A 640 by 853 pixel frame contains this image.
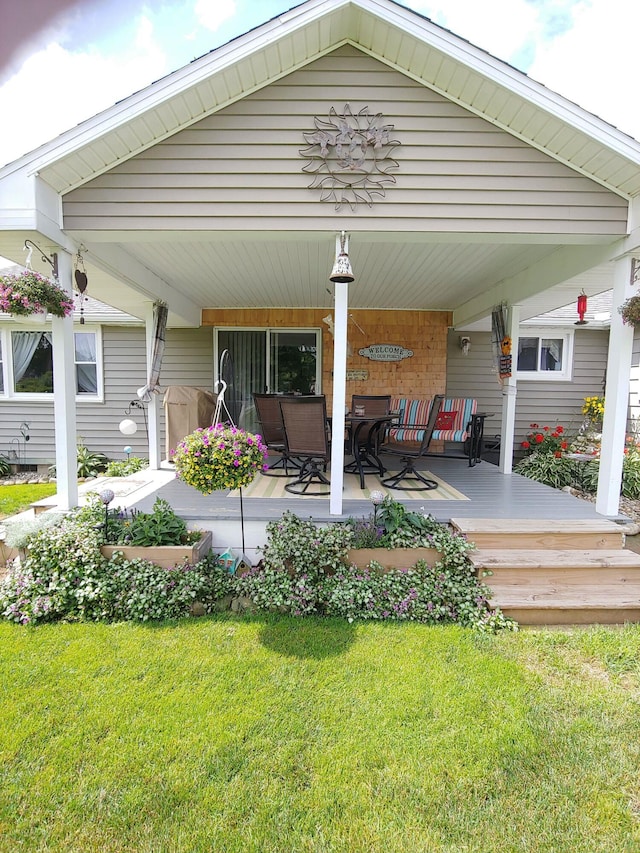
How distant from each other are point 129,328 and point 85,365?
100cm

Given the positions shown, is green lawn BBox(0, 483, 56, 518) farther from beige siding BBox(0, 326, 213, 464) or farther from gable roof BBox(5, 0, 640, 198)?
gable roof BBox(5, 0, 640, 198)

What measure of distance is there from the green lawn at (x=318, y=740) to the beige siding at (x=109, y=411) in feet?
16.3

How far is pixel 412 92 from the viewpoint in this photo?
310cm

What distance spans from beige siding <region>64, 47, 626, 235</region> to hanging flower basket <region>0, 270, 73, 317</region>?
65cm

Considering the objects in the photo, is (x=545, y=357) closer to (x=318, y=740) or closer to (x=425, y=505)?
(x=425, y=505)

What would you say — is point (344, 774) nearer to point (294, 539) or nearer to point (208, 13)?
point (294, 539)

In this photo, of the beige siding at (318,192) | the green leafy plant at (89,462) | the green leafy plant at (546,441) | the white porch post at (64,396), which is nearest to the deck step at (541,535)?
the beige siding at (318,192)

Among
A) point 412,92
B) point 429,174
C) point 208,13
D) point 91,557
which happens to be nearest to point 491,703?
point 91,557

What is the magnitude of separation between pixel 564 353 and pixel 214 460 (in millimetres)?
7008

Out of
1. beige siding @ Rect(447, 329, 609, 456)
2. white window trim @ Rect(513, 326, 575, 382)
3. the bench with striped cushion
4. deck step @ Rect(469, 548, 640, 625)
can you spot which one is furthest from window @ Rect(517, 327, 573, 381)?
deck step @ Rect(469, 548, 640, 625)

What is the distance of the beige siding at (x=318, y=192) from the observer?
10.2 ft

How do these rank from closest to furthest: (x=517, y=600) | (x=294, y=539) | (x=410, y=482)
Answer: (x=517, y=600) → (x=294, y=539) → (x=410, y=482)

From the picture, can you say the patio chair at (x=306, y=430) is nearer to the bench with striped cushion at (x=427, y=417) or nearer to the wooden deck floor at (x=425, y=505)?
the wooden deck floor at (x=425, y=505)

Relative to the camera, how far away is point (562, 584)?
9.65ft
